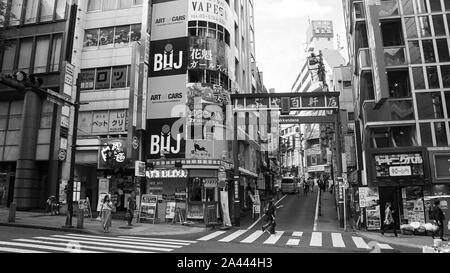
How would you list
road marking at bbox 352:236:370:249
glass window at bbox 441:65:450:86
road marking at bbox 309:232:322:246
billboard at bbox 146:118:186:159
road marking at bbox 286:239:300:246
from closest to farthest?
road marking at bbox 352:236:370:249 < road marking at bbox 286:239:300:246 < road marking at bbox 309:232:322:246 < glass window at bbox 441:65:450:86 < billboard at bbox 146:118:186:159

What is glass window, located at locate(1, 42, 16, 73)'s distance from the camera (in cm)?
2856

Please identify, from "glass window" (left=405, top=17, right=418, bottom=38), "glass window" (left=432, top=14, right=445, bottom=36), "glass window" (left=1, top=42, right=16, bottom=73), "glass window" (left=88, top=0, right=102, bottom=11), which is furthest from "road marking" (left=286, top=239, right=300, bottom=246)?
"glass window" (left=1, top=42, right=16, bottom=73)

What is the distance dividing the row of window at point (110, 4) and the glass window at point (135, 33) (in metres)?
1.91

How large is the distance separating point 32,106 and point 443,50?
28.0 m

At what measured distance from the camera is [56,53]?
27.6 metres

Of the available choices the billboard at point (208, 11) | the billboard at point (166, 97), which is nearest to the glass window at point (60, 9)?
the billboard at point (166, 97)

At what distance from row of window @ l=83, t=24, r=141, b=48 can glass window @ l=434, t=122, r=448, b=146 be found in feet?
69.8


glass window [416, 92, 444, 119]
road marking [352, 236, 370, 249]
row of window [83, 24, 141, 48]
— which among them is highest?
row of window [83, 24, 141, 48]

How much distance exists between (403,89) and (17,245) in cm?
2238

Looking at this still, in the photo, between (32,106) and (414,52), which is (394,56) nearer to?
(414,52)

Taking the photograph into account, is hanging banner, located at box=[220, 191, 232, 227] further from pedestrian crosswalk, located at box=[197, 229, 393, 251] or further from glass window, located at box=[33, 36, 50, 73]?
glass window, located at box=[33, 36, 50, 73]
